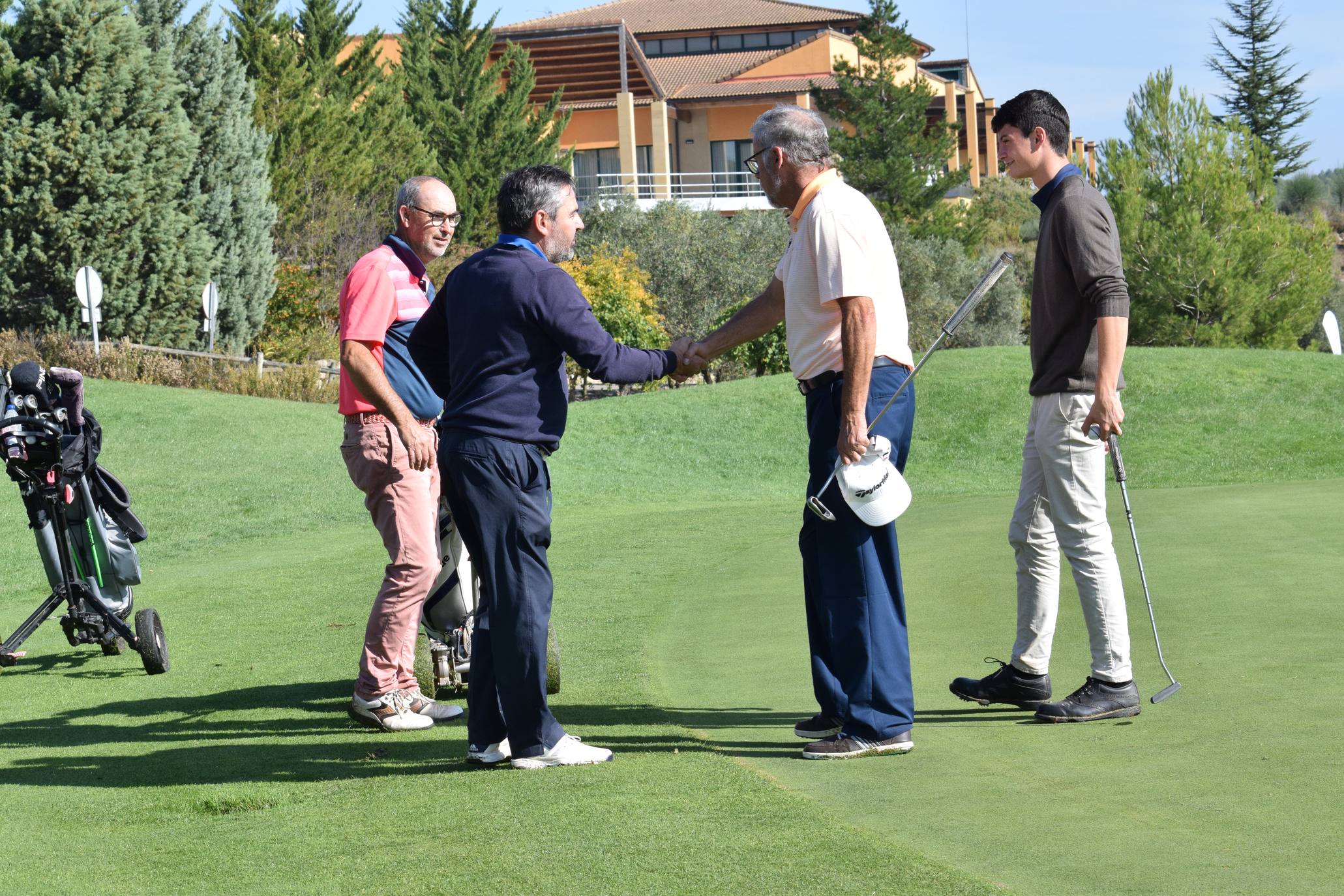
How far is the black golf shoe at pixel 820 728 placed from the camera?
480 centimetres

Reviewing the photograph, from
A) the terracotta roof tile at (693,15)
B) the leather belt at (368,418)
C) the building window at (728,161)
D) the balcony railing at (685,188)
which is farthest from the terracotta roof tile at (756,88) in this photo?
the leather belt at (368,418)

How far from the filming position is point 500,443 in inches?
179

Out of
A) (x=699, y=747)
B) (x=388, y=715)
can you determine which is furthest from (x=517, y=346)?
(x=388, y=715)

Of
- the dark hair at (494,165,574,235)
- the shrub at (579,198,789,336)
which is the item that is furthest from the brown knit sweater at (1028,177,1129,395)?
the shrub at (579,198,789,336)

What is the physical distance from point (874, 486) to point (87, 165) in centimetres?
2350

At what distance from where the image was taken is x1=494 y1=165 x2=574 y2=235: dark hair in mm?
4680

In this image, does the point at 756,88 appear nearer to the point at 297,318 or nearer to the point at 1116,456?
the point at 297,318

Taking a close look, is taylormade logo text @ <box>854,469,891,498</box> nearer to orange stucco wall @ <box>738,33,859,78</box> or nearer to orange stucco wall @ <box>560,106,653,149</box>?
orange stucco wall @ <box>560,106,653,149</box>

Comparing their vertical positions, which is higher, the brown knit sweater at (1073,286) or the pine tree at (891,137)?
the pine tree at (891,137)

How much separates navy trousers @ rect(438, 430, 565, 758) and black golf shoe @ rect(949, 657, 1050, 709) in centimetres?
154

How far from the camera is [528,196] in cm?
468

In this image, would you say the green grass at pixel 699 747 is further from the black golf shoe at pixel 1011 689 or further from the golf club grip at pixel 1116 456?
the golf club grip at pixel 1116 456

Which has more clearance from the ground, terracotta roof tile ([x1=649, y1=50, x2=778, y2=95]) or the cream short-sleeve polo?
terracotta roof tile ([x1=649, y1=50, x2=778, y2=95])

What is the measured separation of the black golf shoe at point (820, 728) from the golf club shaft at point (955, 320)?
76 cm
